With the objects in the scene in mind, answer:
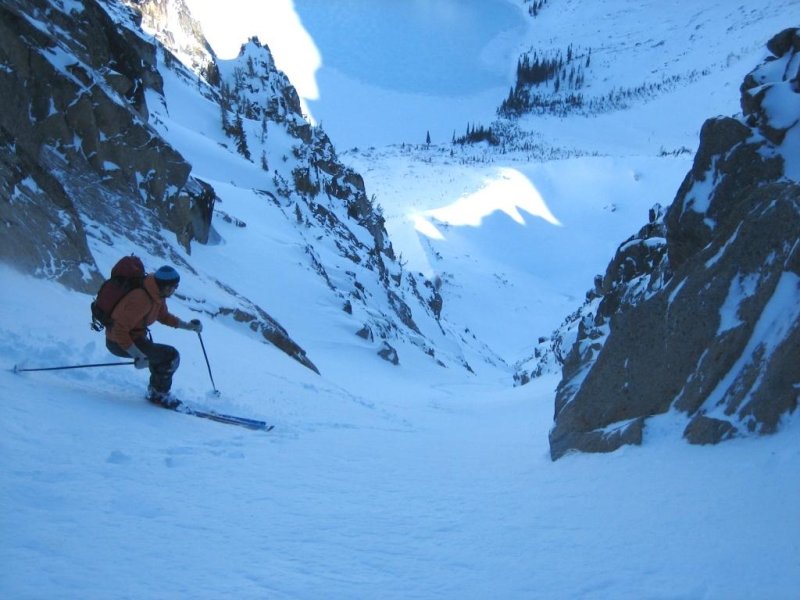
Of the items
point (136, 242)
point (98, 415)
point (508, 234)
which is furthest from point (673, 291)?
point (508, 234)

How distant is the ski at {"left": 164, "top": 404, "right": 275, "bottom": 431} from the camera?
655 centimetres

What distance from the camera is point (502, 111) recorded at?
122688 millimetres

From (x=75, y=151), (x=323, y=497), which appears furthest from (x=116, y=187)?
(x=323, y=497)

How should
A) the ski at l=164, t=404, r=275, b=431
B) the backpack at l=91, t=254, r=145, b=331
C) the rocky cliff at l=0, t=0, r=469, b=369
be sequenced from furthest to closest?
1. the rocky cliff at l=0, t=0, r=469, b=369
2. the ski at l=164, t=404, r=275, b=431
3. the backpack at l=91, t=254, r=145, b=331

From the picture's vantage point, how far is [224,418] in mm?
6738

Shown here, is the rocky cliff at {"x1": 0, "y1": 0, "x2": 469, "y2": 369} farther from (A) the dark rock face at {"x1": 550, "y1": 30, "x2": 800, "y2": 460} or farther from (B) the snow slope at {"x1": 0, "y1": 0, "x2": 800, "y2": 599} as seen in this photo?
(A) the dark rock face at {"x1": 550, "y1": 30, "x2": 800, "y2": 460}

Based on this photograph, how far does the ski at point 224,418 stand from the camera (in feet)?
21.5

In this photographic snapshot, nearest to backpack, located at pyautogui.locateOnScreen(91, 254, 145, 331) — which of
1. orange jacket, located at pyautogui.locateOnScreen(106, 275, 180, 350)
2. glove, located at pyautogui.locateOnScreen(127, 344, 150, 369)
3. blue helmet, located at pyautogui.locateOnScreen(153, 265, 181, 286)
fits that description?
orange jacket, located at pyautogui.locateOnScreen(106, 275, 180, 350)

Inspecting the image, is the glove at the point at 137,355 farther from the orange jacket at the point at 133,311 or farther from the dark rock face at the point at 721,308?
the dark rock face at the point at 721,308

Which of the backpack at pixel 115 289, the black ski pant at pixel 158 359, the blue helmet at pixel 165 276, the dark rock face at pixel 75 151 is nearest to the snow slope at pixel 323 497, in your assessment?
the black ski pant at pixel 158 359

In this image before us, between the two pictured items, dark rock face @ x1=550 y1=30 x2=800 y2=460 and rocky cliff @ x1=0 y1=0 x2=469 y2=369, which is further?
rocky cliff @ x1=0 y1=0 x2=469 y2=369

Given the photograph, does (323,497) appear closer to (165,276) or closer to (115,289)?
(165,276)

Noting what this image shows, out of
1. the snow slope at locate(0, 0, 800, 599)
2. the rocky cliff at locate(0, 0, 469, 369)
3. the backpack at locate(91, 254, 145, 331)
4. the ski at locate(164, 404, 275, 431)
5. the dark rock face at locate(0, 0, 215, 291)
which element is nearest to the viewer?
the snow slope at locate(0, 0, 800, 599)

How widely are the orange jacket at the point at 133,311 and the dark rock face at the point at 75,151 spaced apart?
2.35 m
